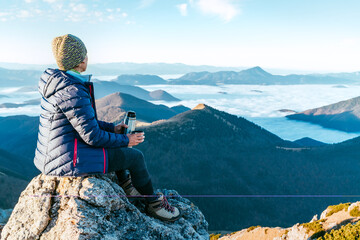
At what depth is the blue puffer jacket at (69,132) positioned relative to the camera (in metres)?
5.16

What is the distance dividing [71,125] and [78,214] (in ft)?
6.24

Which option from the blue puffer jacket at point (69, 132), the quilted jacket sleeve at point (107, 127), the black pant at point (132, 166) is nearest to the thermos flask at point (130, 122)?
the quilted jacket sleeve at point (107, 127)

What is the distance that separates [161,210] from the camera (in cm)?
740

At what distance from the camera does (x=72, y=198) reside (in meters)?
5.79

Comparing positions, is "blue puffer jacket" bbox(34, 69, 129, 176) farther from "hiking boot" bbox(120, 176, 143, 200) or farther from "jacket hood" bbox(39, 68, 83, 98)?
"hiking boot" bbox(120, 176, 143, 200)

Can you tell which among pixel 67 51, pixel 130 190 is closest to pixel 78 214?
pixel 130 190

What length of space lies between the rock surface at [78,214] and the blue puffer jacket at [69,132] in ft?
1.92

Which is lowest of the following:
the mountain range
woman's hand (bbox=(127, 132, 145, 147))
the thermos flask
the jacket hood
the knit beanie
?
the mountain range

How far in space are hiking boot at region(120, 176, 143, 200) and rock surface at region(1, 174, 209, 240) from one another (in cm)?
34

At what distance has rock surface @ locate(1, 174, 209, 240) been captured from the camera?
561cm

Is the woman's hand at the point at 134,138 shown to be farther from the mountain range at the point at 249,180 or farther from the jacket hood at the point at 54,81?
the mountain range at the point at 249,180

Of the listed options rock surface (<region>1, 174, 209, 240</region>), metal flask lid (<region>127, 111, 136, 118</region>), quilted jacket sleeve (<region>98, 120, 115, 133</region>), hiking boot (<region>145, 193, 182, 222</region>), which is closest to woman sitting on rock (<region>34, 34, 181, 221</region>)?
rock surface (<region>1, 174, 209, 240</region>)

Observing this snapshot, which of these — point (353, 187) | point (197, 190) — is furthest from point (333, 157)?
point (197, 190)

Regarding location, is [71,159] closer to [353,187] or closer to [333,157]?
[353,187]
